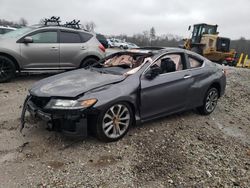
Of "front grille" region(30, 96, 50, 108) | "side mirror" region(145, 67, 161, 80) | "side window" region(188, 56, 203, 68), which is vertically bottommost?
"front grille" region(30, 96, 50, 108)

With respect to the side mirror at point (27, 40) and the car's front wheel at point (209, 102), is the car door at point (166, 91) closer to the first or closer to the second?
the car's front wheel at point (209, 102)

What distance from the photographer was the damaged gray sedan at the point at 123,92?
4125 mm

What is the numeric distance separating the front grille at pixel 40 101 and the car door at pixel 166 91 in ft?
5.09

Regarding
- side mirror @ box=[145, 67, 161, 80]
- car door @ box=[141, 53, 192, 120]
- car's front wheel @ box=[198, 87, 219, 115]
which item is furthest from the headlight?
car's front wheel @ box=[198, 87, 219, 115]

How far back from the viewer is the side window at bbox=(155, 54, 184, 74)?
535 centimetres

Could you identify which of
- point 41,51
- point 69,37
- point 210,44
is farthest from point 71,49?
point 210,44

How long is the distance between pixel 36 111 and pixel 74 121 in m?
0.68

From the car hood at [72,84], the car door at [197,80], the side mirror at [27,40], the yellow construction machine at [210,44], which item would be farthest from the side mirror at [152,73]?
the yellow construction machine at [210,44]

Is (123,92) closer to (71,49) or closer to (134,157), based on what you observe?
(134,157)

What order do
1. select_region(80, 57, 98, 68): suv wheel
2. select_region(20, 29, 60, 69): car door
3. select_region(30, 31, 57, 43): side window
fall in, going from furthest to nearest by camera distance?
select_region(80, 57, 98, 68): suv wheel → select_region(30, 31, 57, 43): side window → select_region(20, 29, 60, 69): car door

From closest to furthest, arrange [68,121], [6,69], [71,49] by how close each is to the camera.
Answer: [68,121] < [6,69] < [71,49]

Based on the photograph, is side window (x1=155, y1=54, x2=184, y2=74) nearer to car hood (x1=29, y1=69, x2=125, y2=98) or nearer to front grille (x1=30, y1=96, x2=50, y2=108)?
car hood (x1=29, y1=69, x2=125, y2=98)

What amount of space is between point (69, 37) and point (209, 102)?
4.68m

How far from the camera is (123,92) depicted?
4.51 metres
